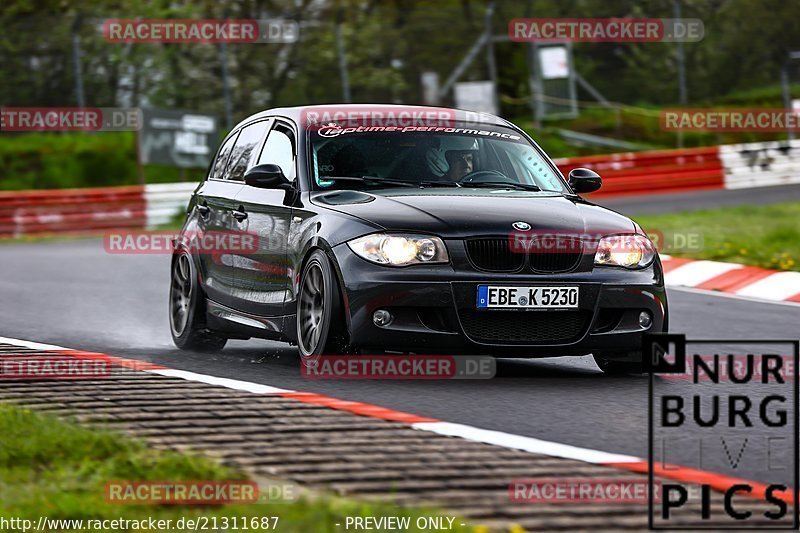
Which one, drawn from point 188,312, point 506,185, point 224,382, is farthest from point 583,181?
point 224,382

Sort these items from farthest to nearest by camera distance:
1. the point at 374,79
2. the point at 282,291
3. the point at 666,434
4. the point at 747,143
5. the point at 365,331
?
1. the point at 747,143
2. the point at 374,79
3. the point at 282,291
4. the point at 365,331
5. the point at 666,434

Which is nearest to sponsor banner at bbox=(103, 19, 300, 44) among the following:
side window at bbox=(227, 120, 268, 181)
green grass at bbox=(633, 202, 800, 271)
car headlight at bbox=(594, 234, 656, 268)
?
green grass at bbox=(633, 202, 800, 271)

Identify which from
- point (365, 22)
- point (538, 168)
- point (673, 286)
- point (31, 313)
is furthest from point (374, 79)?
point (538, 168)

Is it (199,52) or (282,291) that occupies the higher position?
(199,52)

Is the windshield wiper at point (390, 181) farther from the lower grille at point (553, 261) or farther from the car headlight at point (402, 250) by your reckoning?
the lower grille at point (553, 261)

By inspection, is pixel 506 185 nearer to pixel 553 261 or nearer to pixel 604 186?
pixel 553 261

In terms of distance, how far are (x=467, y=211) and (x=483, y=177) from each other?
3.42ft

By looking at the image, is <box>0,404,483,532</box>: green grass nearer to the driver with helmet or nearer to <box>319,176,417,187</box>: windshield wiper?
<box>319,176,417,187</box>: windshield wiper

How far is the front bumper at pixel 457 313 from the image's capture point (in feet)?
27.4

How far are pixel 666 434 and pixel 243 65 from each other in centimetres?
2251

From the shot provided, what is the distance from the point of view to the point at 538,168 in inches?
393

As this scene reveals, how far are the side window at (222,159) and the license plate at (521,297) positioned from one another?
3135mm

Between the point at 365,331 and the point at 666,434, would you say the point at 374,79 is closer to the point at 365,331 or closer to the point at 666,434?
the point at 365,331

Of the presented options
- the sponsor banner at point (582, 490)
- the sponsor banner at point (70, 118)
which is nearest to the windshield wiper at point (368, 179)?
the sponsor banner at point (582, 490)
